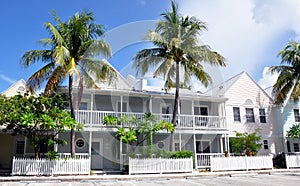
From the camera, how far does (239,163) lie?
56.3ft

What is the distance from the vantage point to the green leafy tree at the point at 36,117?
1359 centimetres

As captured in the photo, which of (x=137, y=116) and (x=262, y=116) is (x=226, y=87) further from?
(x=137, y=116)

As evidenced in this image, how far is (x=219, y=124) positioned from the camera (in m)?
19.6

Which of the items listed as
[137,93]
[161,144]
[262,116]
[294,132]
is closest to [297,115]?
[294,132]

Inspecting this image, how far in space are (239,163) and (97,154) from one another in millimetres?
9781

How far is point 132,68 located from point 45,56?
6125 millimetres

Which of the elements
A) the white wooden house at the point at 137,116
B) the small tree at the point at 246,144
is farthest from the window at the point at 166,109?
the small tree at the point at 246,144

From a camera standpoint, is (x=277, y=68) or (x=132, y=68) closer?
(x=132, y=68)

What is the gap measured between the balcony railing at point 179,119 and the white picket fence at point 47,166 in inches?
123

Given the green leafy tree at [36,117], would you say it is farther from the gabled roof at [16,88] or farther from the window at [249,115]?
the window at [249,115]

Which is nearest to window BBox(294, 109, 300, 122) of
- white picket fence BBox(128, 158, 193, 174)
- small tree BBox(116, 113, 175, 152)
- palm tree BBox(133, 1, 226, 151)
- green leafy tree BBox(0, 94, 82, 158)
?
palm tree BBox(133, 1, 226, 151)

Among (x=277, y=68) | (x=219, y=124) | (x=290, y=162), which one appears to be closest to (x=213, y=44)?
(x=219, y=124)

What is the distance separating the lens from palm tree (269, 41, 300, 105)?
22.1m

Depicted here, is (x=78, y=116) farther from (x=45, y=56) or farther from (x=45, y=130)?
(x=45, y=56)
